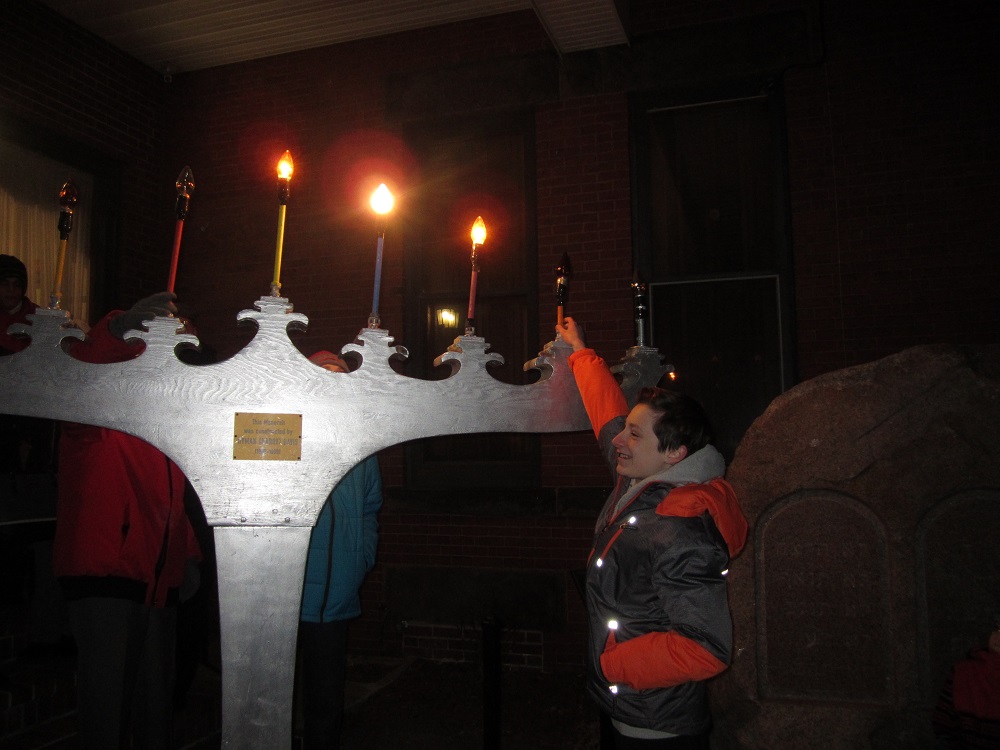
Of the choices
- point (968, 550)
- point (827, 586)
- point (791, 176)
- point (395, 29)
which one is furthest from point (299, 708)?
point (395, 29)

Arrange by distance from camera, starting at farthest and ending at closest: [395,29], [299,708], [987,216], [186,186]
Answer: [395,29], [987,216], [299,708], [186,186]

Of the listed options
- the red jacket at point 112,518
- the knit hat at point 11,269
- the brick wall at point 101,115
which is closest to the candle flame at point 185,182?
the red jacket at point 112,518

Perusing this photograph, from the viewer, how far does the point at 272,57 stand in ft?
21.6

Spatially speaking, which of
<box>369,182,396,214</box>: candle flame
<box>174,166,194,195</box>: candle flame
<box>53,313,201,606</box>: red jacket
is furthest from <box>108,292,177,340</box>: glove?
<box>53,313,201,606</box>: red jacket

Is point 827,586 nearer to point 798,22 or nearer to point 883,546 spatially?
point 883,546

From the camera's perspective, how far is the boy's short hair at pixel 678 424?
7.20 feet

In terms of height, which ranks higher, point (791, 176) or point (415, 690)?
point (791, 176)

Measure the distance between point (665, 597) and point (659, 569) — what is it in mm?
75

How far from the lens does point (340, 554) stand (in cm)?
312

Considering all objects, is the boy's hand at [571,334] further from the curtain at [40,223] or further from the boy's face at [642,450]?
the curtain at [40,223]

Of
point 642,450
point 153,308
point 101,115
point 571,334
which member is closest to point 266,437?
point 153,308

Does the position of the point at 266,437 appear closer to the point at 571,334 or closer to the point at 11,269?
the point at 571,334

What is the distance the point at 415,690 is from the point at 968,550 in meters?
3.67

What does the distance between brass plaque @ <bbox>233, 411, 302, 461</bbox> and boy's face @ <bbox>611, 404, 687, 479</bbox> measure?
1.02 m
